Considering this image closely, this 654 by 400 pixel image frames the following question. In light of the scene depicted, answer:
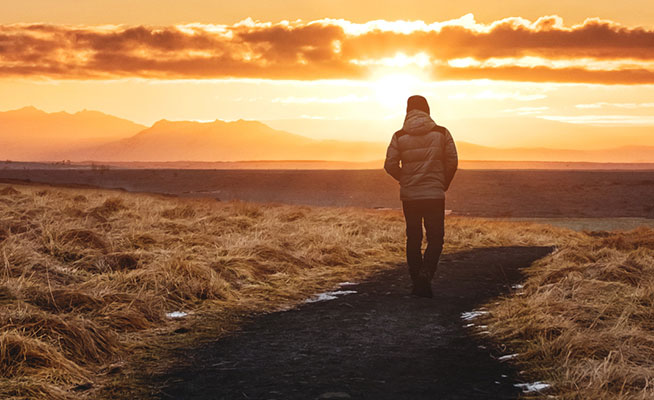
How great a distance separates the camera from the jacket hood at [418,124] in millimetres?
8922

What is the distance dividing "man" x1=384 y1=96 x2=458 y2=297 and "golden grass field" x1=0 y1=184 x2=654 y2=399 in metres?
1.19

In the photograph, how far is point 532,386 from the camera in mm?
5309

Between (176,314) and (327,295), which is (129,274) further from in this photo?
(327,295)

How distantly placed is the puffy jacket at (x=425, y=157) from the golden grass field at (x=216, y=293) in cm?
175

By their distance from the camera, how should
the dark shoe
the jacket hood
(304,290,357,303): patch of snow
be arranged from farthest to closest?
1. (304,290,357,303): patch of snow
2. the dark shoe
3. the jacket hood

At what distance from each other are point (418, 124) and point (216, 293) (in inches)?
138

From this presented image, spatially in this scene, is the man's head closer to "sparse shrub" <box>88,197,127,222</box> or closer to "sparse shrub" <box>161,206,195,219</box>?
"sparse shrub" <box>88,197,127,222</box>

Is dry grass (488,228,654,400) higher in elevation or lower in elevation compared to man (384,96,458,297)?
lower

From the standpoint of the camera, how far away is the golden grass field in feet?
18.4

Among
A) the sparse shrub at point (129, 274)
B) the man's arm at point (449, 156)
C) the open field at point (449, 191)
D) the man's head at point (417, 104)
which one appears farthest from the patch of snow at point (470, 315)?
the open field at point (449, 191)

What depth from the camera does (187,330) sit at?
7.46 m

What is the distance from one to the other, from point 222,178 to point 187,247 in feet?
228

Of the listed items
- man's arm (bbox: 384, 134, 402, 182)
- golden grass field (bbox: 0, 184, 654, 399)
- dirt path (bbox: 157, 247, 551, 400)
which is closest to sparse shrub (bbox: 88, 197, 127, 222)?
golden grass field (bbox: 0, 184, 654, 399)

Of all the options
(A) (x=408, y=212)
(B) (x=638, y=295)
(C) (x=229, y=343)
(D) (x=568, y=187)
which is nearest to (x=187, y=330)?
(C) (x=229, y=343)
